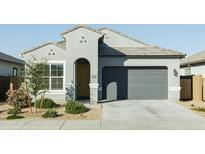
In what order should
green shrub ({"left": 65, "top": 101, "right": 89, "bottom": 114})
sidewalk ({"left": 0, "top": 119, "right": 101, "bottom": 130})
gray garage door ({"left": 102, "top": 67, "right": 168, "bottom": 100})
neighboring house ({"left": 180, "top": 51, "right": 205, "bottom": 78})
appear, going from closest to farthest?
sidewalk ({"left": 0, "top": 119, "right": 101, "bottom": 130}) < green shrub ({"left": 65, "top": 101, "right": 89, "bottom": 114}) < gray garage door ({"left": 102, "top": 67, "right": 168, "bottom": 100}) < neighboring house ({"left": 180, "top": 51, "right": 205, "bottom": 78})

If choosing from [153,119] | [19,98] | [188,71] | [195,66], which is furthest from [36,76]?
[188,71]

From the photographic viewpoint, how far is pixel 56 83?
21.1 metres

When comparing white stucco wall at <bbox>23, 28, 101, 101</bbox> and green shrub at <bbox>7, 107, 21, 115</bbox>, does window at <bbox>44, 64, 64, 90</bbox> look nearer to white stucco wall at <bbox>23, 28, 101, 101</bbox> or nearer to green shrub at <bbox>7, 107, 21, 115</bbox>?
white stucco wall at <bbox>23, 28, 101, 101</bbox>

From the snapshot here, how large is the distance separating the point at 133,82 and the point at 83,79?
426 cm

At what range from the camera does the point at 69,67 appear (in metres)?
20.5

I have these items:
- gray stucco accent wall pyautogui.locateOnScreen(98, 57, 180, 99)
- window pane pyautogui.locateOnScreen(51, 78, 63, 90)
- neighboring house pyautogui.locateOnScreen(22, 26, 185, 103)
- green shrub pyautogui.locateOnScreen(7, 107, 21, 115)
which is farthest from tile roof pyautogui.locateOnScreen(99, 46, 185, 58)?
green shrub pyautogui.locateOnScreen(7, 107, 21, 115)

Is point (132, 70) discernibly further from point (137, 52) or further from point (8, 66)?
point (8, 66)

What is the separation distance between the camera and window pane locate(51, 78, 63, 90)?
69.2ft

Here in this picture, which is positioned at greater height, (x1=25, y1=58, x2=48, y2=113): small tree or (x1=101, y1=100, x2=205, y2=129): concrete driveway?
(x1=25, y1=58, x2=48, y2=113): small tree

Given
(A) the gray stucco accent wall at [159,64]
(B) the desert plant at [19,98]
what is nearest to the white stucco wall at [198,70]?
(A) the gray stucco accent wall at [159,64]

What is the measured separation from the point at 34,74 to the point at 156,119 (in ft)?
22.6

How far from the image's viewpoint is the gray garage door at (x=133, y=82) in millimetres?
22688

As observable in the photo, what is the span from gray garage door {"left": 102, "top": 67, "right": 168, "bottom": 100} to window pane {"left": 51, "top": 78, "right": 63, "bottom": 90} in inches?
137

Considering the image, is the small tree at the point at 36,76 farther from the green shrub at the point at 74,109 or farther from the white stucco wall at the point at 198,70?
the white stucco wall at the point at 198,70
